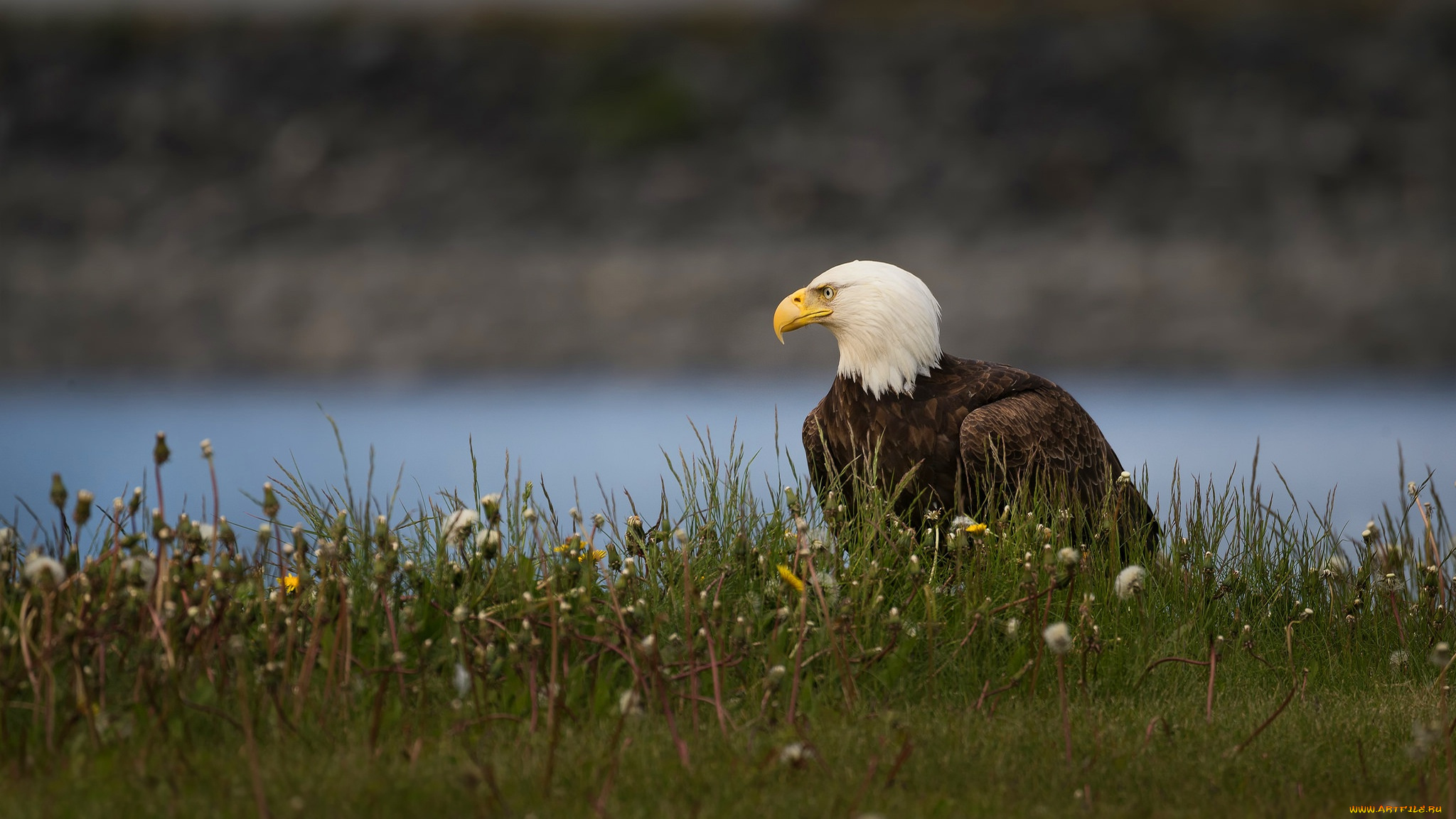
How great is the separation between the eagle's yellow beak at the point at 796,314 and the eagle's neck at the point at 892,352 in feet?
0.58

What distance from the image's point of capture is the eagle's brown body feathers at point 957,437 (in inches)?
247

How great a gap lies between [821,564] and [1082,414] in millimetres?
2814

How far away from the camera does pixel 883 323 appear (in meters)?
6.42

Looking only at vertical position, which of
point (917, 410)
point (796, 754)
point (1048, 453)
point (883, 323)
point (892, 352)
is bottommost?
point (796, 754)

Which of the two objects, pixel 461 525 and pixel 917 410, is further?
pixel 917 410

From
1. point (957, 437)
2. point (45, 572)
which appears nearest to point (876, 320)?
point (957, 437)

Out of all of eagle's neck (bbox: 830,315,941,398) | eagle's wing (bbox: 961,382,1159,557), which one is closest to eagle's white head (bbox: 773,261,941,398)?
eagle's neck (bbox: 830,315,941,398)

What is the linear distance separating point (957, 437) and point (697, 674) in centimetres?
270

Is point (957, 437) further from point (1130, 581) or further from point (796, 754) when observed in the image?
point (796, 754)

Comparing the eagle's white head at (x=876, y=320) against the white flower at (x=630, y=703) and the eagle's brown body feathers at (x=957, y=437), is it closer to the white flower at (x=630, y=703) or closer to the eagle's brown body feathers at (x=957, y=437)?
the eagle's brown body feathers at (x=957, y=437)

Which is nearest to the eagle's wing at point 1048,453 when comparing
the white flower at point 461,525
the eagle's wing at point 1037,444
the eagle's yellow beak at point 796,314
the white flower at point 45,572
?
the eagle's wing at point 1037,444

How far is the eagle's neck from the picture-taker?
6.41m

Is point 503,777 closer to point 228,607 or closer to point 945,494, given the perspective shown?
point 228,607

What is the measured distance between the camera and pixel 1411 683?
5141mm
